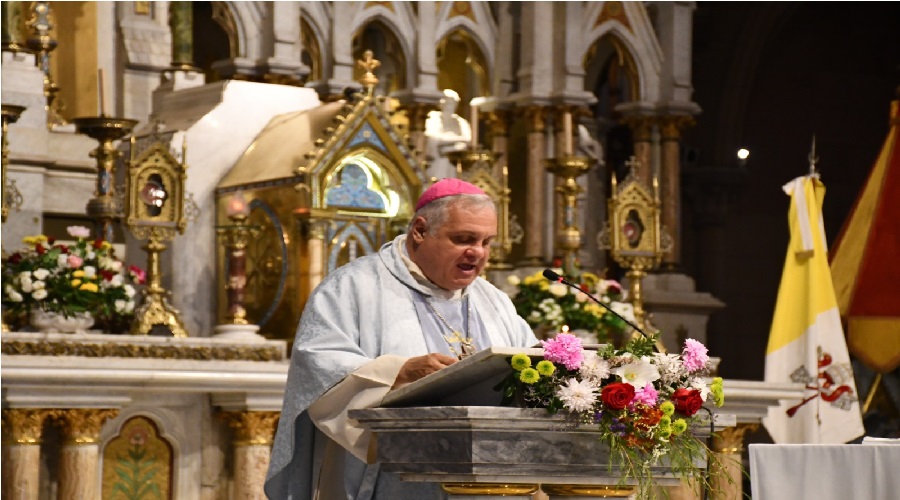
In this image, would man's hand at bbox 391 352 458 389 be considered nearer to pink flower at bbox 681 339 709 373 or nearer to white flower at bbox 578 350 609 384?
white flower at bbox 578 350 609 384

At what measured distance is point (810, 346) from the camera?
9758mm

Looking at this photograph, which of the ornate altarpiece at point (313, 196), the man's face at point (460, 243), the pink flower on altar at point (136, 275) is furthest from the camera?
the ornate altarpiece at point (313, 196)

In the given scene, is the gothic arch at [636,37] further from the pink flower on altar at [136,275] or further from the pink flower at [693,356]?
the pink flower at [693,356]

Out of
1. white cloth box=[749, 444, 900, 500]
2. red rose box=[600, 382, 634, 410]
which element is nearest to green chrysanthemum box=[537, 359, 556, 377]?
red rose box=[600, 382, 634, 410]

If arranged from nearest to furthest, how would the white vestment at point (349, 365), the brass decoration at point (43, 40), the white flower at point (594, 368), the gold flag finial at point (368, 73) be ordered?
the white flower at point (594, 368) → the white vestment at point (349, 365) → the gold flag finial at point (368, 73) → the brass decoration at point (43, 40)

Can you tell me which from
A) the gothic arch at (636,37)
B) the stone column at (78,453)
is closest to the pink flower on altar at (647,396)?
the stone column at (78,453)

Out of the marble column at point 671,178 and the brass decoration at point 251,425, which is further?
the marble column at point 671,178

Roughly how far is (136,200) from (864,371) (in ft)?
16.0

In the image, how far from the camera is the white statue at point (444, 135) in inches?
497

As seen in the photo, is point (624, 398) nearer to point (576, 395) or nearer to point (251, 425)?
point (576, 395)

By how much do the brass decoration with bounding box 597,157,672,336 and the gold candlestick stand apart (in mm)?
307

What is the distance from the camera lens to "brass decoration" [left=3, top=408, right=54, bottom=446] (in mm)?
6973

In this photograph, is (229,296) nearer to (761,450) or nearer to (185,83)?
(185,83)

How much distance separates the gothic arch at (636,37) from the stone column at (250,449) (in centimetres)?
608
